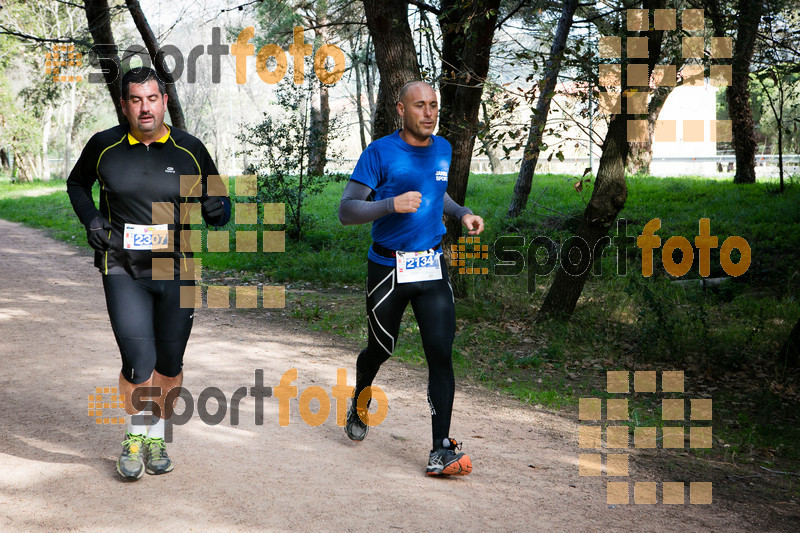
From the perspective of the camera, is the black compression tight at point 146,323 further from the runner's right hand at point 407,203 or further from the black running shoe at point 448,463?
the black running shoe at point 448,463

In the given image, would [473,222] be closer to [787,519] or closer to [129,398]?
[129,398]

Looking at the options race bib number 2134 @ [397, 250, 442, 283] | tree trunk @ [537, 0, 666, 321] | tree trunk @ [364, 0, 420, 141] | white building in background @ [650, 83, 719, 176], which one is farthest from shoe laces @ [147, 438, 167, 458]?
white building in background @ [650, 83, 719, 176]

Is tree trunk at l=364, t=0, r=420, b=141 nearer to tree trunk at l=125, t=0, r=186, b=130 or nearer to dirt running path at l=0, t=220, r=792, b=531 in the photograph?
dirt running path at l=0, t=220, r=792, b=531

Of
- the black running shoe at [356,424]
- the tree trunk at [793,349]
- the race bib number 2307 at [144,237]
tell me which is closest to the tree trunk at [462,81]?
the tree trunk at [793,349]

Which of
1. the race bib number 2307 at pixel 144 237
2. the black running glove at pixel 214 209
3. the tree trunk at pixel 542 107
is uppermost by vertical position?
the tree trunk at pixel 542 107

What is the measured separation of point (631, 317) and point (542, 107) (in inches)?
115

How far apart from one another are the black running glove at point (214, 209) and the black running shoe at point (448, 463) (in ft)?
6.33

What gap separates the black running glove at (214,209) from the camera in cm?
431

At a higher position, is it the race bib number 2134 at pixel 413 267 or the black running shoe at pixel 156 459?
the race bib number 2134 at pixel 413 267

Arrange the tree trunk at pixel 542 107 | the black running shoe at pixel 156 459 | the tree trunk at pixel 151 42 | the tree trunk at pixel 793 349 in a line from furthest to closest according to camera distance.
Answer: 1. the tree trunk at pixel 151 42
2. the tree trunk at pixel 542 107
3. the tree trunk at pixel 793 349
4. the black running shoe at pixel 156 459

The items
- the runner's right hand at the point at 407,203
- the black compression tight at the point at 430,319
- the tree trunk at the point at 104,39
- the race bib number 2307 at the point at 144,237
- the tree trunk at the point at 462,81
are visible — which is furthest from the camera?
the tree trunk at the point at 104,39

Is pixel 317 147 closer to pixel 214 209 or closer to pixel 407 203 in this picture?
pixel 214 209

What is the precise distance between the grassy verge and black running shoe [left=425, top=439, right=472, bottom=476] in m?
2.49

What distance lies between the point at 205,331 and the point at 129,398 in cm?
463
